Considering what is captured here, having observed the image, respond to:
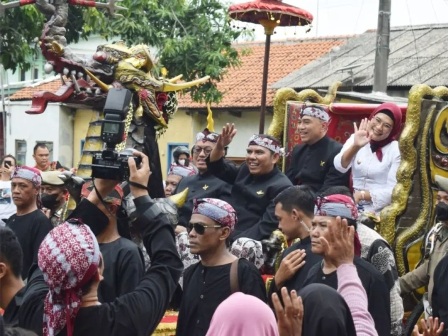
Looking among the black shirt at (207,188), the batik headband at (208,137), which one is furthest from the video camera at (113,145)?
the batik headband at (208,137)

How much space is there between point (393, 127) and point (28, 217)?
3084 millimetres

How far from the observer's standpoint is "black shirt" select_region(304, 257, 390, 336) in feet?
19.2

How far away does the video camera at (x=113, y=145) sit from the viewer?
4.64m

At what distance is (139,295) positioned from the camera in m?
4.43

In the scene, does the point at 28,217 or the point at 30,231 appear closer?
the point at 30,231

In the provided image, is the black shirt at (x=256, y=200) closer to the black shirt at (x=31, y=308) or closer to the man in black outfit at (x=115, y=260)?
the man in black outfit at (x=115, y=260)

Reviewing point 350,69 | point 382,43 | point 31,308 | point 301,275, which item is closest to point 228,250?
point 301,275

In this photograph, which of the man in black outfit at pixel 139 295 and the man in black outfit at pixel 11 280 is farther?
the man in black outfit at pixel 11 280

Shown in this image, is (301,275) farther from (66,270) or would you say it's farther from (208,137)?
(208,137)

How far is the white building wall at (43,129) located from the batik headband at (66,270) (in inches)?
1092

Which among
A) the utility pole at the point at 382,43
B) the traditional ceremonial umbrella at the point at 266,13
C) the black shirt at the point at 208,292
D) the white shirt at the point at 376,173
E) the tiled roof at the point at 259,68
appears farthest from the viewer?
the tiled roof at the point at 259,68

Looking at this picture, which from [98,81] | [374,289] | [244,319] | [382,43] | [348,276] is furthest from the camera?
[382,43]

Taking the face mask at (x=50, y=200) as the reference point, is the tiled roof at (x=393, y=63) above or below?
above

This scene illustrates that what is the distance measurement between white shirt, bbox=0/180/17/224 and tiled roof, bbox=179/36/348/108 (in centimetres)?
1682
